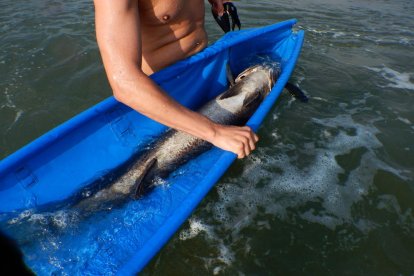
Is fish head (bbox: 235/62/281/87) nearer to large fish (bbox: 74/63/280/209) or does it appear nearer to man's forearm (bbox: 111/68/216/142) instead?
large fish (bbox: 74/63/280/209)

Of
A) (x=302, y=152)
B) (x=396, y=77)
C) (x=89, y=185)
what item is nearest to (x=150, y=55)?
(x=89, y=185)

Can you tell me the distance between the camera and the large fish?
2.85m

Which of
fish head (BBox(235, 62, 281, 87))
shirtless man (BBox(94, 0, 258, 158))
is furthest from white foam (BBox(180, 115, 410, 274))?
shirtless man (BBox(94, 0, 258, 158))

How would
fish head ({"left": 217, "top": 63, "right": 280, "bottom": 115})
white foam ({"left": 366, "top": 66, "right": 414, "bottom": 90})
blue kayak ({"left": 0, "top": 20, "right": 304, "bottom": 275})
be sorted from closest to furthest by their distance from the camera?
blue kayak ({"left": 0, "top": 20, "right": 304, "bottom": 275}) < fish head ({"left": 217, "top": 63, "right": 280, "bottom": 115}) < white foam ({"left": 366, "top": 66, "right": 414, "bottom": 90})

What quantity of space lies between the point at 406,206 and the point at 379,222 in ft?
1.25

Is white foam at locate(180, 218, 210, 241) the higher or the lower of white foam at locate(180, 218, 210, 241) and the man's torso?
the lower

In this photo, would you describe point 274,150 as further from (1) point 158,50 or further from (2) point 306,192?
(1) point 158,50

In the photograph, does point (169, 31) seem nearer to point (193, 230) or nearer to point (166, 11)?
point (166, 11)

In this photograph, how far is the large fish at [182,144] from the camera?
285cm

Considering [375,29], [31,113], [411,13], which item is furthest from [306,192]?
[411,13]

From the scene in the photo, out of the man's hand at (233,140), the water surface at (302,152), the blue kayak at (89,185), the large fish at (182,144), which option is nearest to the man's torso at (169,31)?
the blue kayak at (89,185)

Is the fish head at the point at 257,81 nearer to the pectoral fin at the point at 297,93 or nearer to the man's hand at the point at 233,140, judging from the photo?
the pectoral fin at the point at 297,93

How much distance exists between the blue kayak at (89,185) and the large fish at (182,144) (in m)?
0.10

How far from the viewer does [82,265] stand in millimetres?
2279
